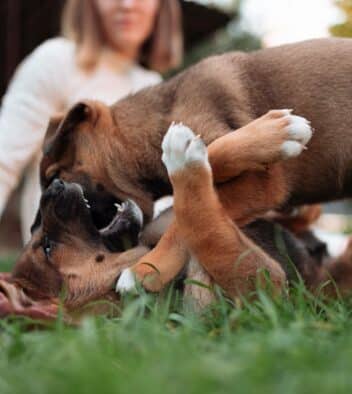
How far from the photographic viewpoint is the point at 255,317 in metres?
2.51

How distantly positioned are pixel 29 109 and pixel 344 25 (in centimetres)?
313

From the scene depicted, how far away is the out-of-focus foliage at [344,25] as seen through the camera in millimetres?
3688

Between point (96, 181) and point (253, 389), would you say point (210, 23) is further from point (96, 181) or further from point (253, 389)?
point (253, 389)

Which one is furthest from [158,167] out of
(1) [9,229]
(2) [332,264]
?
(1) [9,229]

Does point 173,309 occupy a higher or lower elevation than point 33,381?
lower

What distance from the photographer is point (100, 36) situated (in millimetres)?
6473

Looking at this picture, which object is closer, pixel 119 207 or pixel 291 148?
pixel 291 148

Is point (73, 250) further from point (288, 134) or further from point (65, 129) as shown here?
point (288, 134)

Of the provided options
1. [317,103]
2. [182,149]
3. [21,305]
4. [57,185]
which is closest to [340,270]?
[317,103]

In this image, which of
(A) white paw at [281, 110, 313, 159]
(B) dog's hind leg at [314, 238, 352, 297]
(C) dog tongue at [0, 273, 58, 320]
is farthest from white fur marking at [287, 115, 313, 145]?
(C) dog tongue at [0, 273, 58, 320]

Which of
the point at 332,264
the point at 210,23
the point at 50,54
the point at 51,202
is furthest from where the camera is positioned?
the point at 210,23

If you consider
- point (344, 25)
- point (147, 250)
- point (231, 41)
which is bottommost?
point (231, 41)

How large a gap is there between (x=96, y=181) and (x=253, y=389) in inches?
99.5

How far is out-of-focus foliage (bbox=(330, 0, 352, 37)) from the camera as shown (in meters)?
3.69
